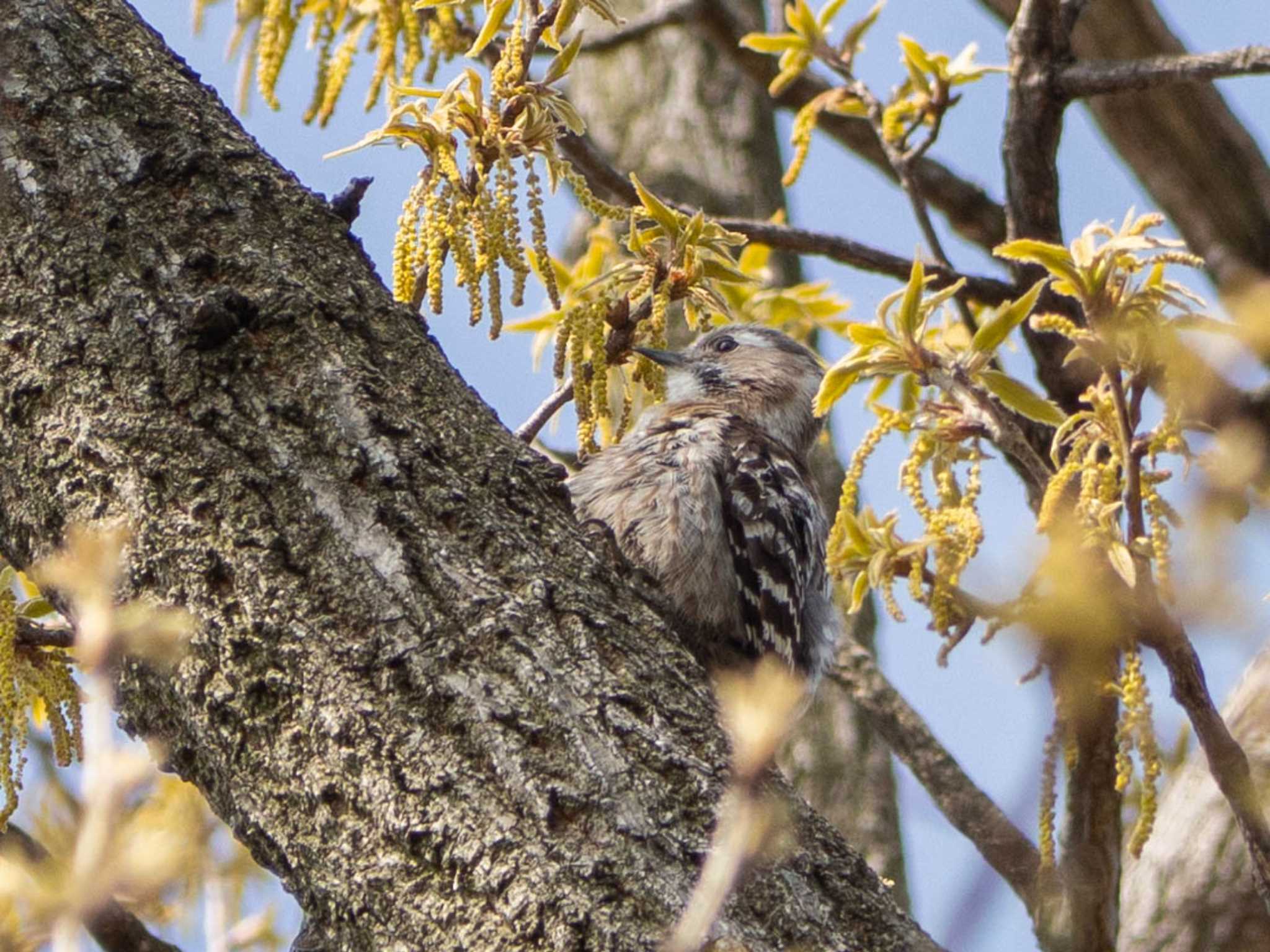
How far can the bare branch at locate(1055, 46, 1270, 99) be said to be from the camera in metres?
3.65

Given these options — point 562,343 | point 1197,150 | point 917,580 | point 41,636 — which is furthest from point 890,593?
point 1197,150

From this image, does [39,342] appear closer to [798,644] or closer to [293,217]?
[293,217]

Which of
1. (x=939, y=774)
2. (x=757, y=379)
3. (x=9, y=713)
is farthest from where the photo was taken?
(x=757, y=379)

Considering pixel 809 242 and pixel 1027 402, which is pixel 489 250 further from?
pixel 809 242

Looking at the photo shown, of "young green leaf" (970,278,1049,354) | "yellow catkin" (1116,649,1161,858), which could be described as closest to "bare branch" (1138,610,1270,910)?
"yellow catkin" (1116,649,1161,858)

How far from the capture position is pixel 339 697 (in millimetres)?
1933

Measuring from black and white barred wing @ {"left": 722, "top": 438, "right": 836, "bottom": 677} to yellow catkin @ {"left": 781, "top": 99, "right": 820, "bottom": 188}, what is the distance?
33.6 inches

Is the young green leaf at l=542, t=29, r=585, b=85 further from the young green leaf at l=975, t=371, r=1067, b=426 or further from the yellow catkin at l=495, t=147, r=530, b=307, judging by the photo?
the young green leaf at l=975, t=371, r=1067, b=426

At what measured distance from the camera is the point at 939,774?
3914 millimetres

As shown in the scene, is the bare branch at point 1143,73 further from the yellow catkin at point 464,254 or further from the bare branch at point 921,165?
the yellow catkin at point 464,254

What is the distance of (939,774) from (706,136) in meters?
3.86

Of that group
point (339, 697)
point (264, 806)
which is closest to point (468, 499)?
point (339, 697)

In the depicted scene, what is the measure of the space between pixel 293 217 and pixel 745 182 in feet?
15.3

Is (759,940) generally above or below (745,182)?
below
